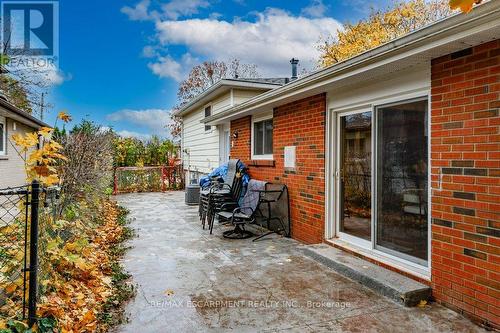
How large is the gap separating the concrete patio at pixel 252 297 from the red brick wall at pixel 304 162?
1.76 feet

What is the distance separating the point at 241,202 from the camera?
292 inches

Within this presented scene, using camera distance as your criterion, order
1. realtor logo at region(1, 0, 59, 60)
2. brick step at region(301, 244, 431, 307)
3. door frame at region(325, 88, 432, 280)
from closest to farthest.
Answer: brick step at region(301, 244, 431, 307), door frame at region(325, 88, 432, 280), realtor logo at region(1, 0, 59, 60)

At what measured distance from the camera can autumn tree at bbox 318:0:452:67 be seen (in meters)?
16.4

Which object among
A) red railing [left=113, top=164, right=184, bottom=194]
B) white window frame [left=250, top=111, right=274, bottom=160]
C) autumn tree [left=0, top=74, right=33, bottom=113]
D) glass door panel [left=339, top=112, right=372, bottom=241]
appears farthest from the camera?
autumn tree [left=0, top=74, right=33, bottom=113]

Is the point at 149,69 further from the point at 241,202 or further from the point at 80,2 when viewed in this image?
the point at 241,202

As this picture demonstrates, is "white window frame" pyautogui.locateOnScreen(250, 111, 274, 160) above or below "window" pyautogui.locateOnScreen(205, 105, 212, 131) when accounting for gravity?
below

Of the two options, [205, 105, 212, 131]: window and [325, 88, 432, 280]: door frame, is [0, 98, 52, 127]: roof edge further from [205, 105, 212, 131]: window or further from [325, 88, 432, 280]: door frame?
[325, 88, 432, 280]: door frame

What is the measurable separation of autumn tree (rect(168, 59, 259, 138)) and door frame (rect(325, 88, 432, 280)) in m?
20.1

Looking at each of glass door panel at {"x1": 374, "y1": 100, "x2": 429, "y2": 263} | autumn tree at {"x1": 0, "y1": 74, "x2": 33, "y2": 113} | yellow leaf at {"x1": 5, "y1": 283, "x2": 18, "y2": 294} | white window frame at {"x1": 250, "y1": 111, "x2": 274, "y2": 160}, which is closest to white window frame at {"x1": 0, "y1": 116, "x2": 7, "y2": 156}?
autumn tree at {"x1": 0, "y1": 74, "x2": 33, "y2": 113}

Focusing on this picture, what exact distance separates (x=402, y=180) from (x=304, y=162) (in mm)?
2083

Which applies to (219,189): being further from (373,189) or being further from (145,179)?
(145,179)

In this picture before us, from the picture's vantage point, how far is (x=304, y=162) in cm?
589

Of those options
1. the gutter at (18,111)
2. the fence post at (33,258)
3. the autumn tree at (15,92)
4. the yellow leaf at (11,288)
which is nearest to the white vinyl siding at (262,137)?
the fence post at (33,258)

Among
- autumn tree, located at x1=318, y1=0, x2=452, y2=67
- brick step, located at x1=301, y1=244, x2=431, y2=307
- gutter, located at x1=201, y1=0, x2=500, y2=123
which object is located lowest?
brick step, located at x1=301, y1=244, x2=431, y2=307
